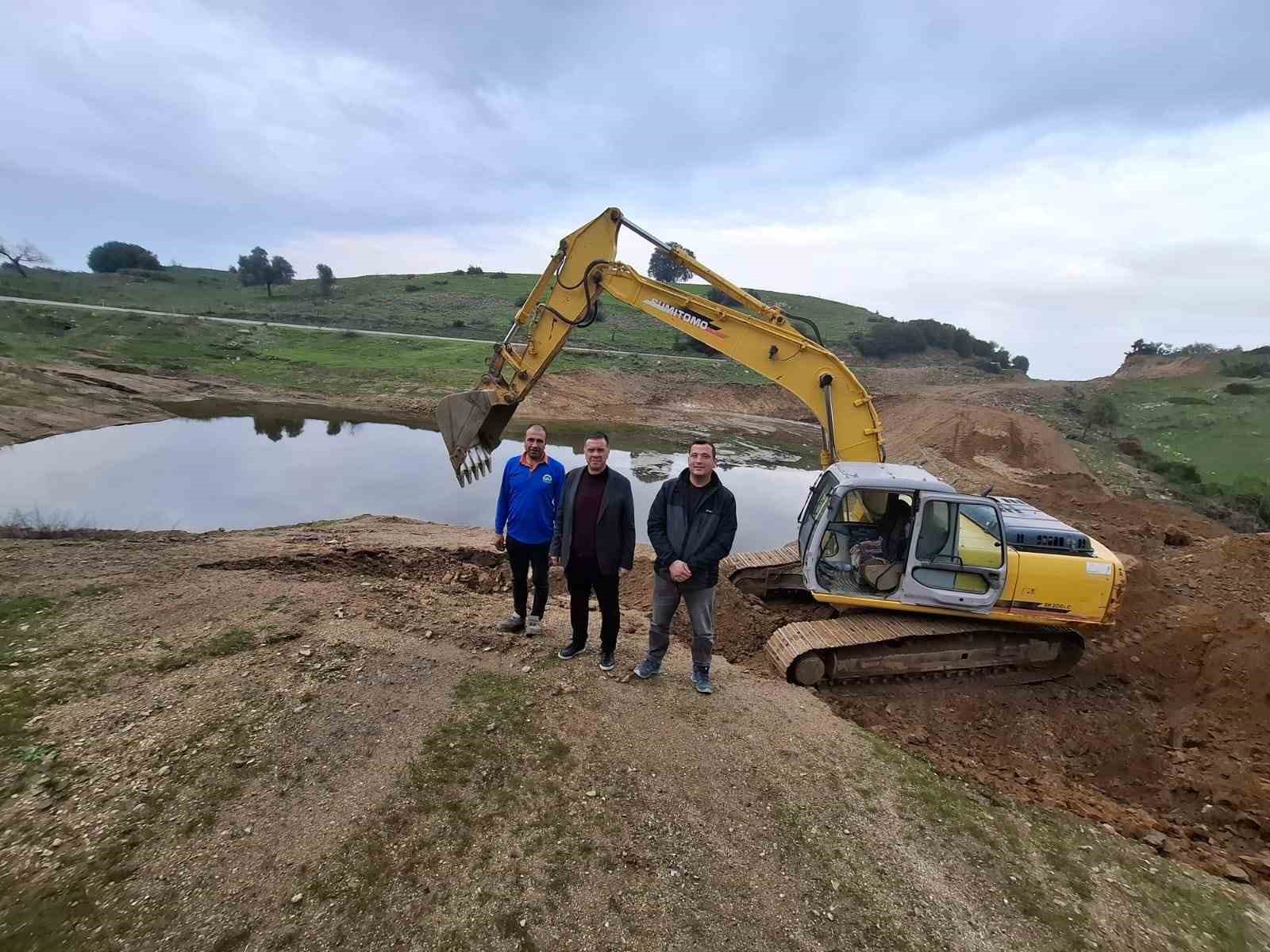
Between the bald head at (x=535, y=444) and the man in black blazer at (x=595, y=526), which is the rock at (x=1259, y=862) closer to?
the man in black blazer at (x=595, y=526)

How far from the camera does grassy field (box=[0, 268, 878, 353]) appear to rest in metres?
40.2

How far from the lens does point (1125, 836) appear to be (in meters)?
3.90

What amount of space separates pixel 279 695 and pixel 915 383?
117ft

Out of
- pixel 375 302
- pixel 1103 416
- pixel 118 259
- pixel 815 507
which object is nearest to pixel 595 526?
pixel 815 507

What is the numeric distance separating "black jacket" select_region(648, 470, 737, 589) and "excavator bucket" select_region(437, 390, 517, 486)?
436 cm

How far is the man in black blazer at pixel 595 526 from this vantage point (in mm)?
4383

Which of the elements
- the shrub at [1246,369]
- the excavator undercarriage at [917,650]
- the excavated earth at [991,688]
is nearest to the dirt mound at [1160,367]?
the shrub at [1246,369]

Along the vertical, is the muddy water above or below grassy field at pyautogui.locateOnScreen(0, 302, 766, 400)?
below

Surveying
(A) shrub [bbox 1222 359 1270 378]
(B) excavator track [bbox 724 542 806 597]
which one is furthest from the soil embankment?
(A) shrub [bbox 1222 359 1270 378]

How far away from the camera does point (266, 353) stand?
26.0 meters

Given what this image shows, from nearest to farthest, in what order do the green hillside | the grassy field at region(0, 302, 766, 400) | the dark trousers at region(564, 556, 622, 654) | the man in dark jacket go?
1. the man in dark jacket
2. the dark trousers at region(564, 556, 622, 654)
3. the green hillside
4. the grassy field at region(0, 302, 766, 400)

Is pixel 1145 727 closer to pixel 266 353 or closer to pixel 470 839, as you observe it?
pixel 470 839

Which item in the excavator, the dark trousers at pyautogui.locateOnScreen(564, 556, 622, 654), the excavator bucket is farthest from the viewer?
the excavator bucket

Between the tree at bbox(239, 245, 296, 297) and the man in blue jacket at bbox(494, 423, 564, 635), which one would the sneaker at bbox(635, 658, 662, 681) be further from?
the tree at bbox(239, 245, 296, 297)
